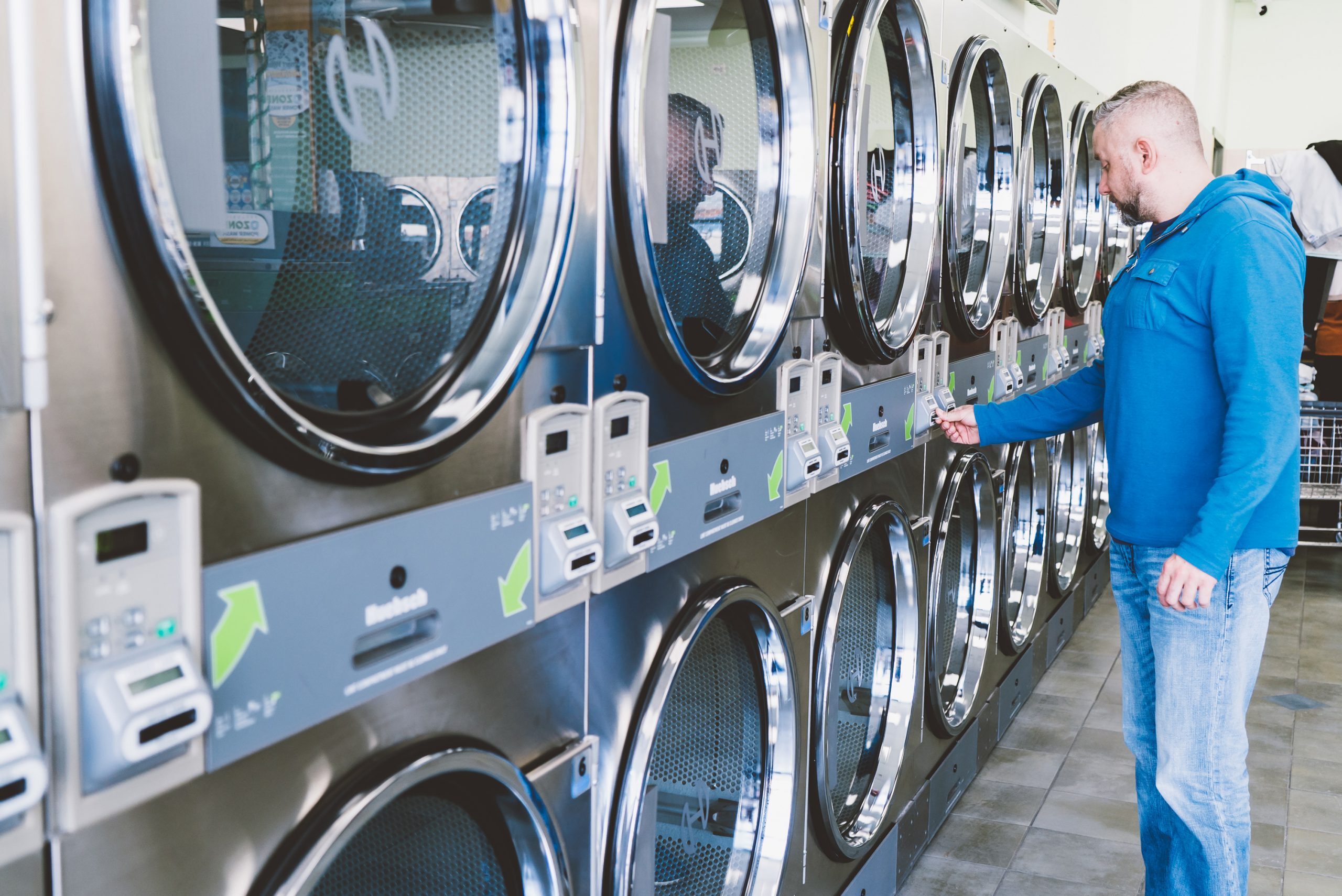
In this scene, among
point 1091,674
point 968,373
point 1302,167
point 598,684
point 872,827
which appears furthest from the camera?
point 1302,167

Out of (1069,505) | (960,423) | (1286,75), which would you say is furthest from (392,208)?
(1286,75)

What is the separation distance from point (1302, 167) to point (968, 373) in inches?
181

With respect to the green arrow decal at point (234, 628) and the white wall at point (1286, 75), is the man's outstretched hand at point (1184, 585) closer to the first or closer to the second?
the green arrow decal at point (234, 628)

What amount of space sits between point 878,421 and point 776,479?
0.56m

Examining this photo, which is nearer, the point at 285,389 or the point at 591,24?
the point at 285,389

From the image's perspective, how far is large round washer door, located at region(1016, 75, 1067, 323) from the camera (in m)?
3.60

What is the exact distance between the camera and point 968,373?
3.06m

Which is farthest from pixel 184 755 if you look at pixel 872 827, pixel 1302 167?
pixel 1302 167

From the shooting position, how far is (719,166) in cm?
195

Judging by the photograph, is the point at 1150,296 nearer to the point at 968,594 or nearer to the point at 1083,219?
the point at 968,594

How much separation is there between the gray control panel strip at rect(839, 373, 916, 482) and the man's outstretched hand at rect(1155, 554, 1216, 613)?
0.57 metres

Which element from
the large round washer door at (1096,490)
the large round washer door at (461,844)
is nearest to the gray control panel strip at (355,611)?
the large round washer door at (461,844)

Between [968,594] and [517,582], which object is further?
[968,594]

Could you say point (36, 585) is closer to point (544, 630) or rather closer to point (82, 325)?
point (82, 325)
